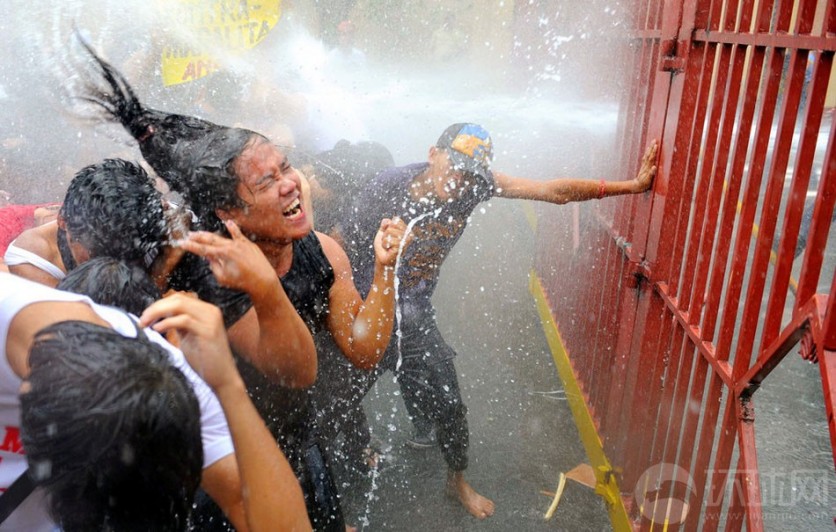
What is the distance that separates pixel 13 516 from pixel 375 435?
2.40 metres

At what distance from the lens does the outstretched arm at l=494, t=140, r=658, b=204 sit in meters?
2.57

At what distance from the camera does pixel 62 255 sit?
2.33m

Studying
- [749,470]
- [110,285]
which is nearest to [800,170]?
[749,470]

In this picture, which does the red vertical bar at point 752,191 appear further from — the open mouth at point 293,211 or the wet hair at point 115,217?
the wet hair at point 115,217

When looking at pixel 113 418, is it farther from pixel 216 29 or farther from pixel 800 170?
pixel 216 29

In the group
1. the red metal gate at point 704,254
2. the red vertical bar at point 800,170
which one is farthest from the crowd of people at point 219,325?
the red vertical bar at point 800,170

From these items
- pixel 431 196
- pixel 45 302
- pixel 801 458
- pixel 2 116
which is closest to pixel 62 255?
pixel 45 302

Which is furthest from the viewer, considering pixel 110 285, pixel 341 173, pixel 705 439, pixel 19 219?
pixel 341 173

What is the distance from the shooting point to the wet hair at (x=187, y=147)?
2191 millimetres

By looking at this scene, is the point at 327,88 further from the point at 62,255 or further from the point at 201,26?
the point at 62,255

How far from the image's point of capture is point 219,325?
1514 millimetres

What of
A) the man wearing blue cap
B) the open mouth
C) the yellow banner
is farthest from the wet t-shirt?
the yellow banner

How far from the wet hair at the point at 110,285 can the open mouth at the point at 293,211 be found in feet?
1.68

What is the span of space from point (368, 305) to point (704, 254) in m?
1.12
